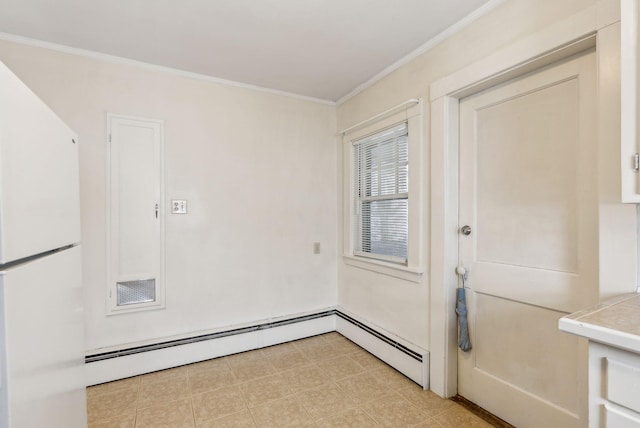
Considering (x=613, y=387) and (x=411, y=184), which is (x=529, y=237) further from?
(x=613, y=387)

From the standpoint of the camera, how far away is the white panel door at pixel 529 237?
1481 mm

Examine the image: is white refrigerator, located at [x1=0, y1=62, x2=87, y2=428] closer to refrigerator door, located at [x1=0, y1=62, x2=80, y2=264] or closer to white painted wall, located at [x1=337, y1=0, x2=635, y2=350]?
refrigerator door, located at [x1=0, y1=62, x2=80, y2=264]

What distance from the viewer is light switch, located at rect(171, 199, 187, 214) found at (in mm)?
2531

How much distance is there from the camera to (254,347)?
281 cm

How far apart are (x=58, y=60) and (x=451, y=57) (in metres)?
2.71

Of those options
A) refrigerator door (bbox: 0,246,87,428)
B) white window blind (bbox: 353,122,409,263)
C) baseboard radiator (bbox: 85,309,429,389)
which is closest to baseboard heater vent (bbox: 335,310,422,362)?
baseboard radiator (bbox: 85,309,429,389)

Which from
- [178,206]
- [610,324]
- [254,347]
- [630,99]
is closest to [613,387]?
[610,324]

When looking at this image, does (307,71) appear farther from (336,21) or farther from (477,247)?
(477,247)

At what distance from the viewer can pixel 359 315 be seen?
2932 millimetres

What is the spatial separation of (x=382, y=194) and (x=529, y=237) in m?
1.20

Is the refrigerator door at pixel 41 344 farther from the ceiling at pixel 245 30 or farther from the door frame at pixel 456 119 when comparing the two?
the door frame at pixel 456 119

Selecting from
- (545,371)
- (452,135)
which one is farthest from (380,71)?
(545,371)

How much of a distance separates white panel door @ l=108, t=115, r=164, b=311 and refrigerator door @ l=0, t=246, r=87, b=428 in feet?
3.44

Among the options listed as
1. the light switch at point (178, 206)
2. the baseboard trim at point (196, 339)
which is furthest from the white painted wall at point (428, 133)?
the light switch at point (178, 206)
